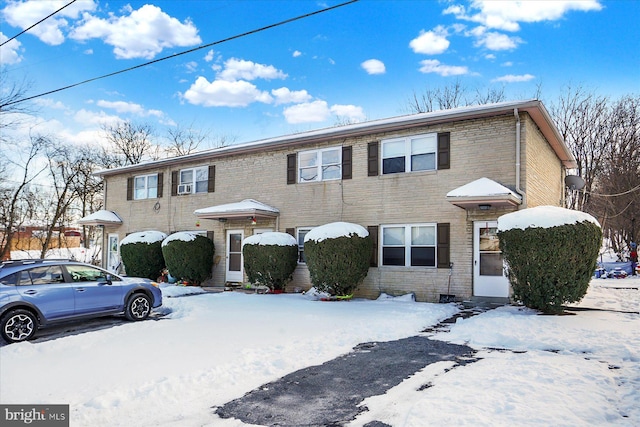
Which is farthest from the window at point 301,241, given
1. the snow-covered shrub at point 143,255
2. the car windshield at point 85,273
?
Answer: the car windshield at point 85,273

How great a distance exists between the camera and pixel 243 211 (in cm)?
1528

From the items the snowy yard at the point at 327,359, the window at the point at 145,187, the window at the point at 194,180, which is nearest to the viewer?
the snowy yard at the point at 327,359

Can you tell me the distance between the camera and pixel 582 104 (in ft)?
102

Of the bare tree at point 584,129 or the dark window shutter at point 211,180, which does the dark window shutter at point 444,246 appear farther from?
the bare tree at point 584,129

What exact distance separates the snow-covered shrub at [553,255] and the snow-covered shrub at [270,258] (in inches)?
274

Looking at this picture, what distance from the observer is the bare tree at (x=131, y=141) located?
38781mm

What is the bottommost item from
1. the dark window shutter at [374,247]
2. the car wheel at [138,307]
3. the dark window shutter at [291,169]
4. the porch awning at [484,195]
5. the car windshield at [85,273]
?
the car wheel at [138,307]

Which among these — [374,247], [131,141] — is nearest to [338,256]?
[374,247]

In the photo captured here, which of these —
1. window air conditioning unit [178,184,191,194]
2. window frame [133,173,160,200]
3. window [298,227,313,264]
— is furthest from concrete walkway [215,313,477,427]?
window frame [133,173,160,200]

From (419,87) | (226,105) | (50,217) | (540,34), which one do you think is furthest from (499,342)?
(50,217)

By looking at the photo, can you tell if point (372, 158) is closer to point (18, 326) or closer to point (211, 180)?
point (211, 180)

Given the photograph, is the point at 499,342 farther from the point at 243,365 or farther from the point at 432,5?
the point at 432,5

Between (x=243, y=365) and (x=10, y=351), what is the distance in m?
3.90

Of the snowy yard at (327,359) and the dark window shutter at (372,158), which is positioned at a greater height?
the dark window shutter at (372,158)
